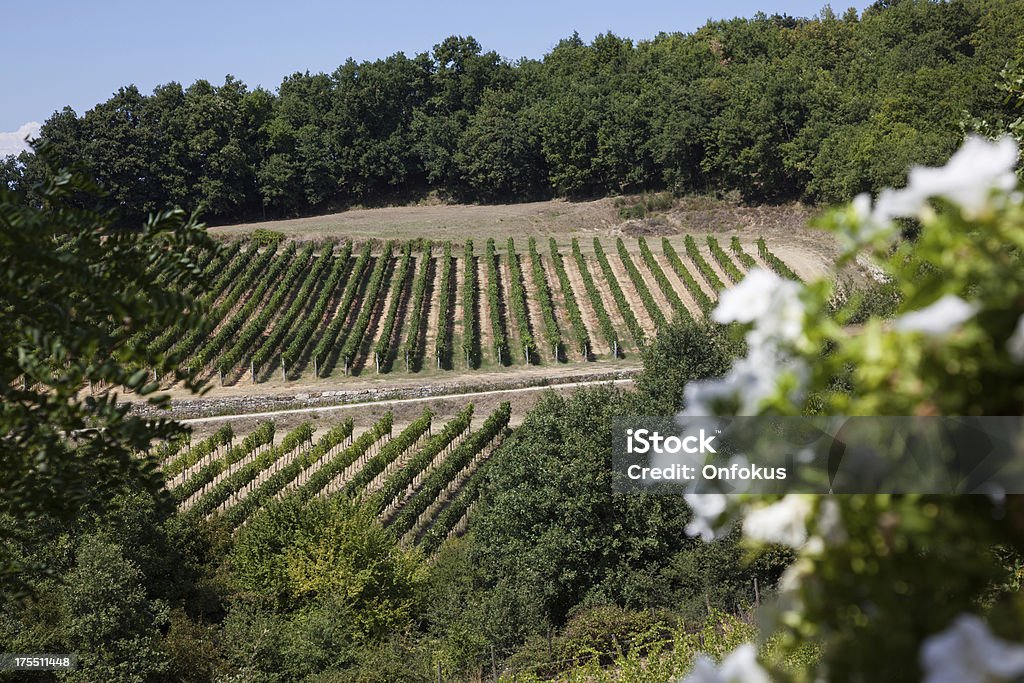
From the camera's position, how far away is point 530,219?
173 ft

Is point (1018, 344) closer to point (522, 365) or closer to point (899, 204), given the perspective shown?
point (899, 204)

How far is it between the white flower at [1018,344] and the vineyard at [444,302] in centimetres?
3364

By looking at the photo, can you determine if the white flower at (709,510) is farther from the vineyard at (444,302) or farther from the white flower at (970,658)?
the vineyard at (444,302)

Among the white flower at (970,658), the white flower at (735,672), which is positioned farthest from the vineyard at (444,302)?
the white flower at (970,658)

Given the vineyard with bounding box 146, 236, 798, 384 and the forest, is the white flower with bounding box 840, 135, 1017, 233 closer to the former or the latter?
the forest

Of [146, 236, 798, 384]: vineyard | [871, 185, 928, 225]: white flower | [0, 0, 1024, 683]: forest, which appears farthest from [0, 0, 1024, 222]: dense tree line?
[871, 185, 928, 225]: white flower

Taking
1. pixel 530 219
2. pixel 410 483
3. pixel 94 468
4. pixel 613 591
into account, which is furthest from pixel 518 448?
pixel 530 219

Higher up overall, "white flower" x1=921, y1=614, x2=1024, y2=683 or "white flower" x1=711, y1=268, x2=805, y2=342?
"white flower" x1=711, y1=268, x2=805, y2=342

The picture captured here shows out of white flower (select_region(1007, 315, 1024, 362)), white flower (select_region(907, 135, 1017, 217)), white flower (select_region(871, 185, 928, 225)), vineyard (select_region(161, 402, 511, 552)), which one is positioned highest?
white flower (select_region(907, 135, 1017, 217))

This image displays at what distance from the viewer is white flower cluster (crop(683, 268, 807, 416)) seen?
1.75 metres

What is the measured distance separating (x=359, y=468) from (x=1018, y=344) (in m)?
26.9

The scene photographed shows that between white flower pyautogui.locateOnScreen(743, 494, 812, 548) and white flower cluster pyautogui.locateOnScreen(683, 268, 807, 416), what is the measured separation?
Result: 0.20 m

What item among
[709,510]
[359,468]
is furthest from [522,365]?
[709,510]

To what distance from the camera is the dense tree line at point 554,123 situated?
49.8 m
